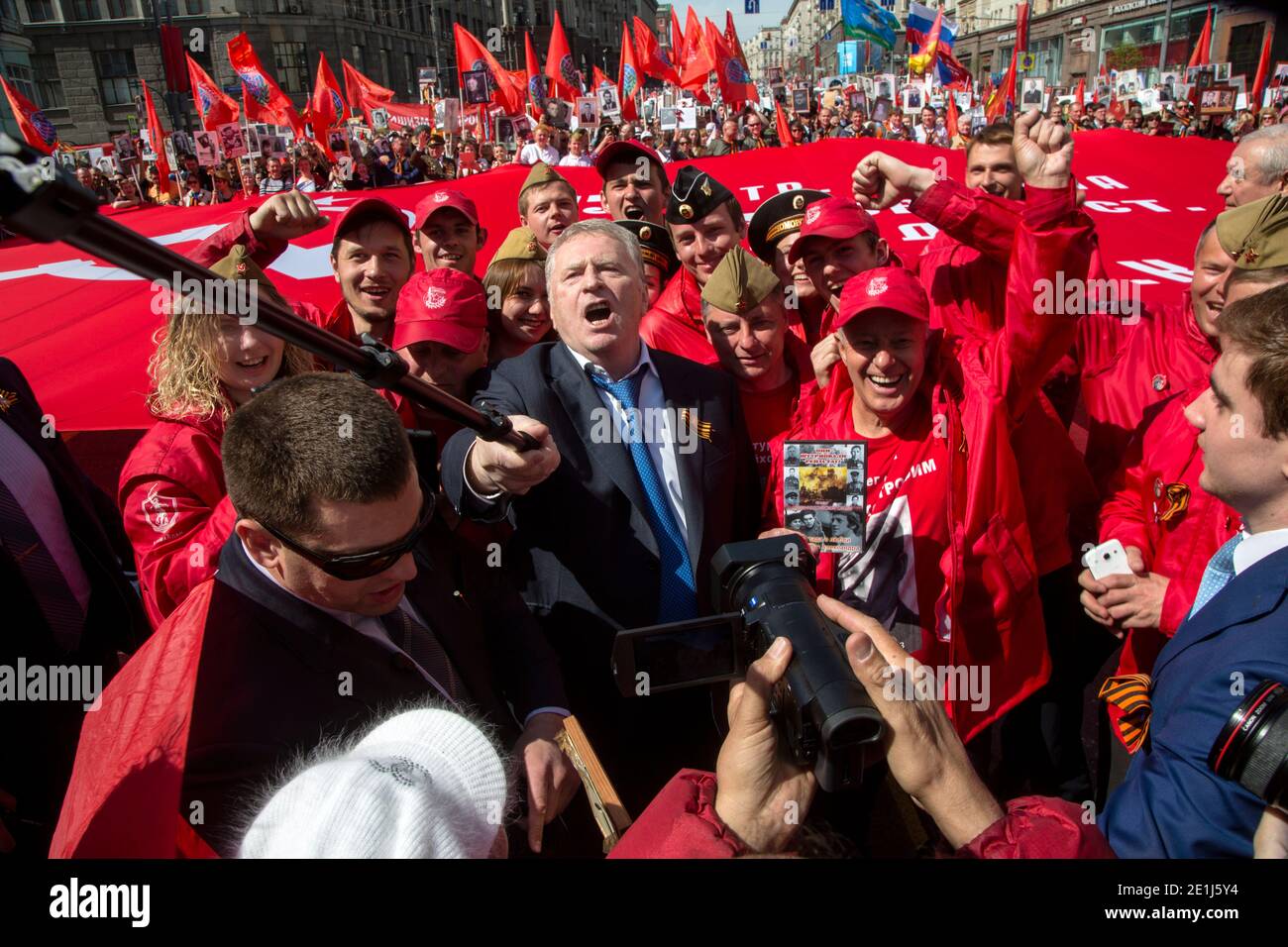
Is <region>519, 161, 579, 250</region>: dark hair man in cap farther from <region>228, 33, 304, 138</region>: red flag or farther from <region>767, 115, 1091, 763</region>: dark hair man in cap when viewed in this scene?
<region>228, 33, 304, 138</region>: red flag

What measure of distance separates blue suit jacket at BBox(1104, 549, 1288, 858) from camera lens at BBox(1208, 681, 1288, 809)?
0.03 meters

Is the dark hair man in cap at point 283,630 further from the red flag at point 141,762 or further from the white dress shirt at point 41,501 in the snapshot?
the white dress shirt at point 41,501

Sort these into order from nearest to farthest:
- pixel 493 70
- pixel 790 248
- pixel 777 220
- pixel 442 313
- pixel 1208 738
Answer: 1. pixel 1208 738
2. pixel 442 313
3. pixel 790 248
4. pixel 777 220
5. pixel 493 70

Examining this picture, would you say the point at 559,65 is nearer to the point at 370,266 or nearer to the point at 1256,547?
the point at 370,266

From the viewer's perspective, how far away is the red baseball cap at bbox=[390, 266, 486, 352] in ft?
9.21

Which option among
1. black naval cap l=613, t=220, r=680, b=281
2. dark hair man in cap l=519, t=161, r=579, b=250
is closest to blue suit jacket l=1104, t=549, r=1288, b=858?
black naval cap l=613, t=220, r=680, b=281

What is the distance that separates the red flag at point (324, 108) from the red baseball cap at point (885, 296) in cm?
1623

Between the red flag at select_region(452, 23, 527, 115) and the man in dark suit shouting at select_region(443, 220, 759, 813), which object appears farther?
the red flag at select_region(452, 23, 527, 115)

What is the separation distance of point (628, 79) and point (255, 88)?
8554 millimetres

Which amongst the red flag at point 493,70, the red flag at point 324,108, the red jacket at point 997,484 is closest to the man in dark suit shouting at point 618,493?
the red jacket at point 997,484

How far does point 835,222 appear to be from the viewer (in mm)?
3242

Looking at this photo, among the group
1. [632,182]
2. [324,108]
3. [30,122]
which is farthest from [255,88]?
[632,182]
